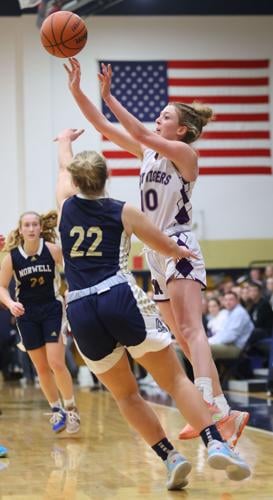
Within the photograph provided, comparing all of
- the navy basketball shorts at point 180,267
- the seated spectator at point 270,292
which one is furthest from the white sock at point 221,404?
the seated spectator at point 270,292

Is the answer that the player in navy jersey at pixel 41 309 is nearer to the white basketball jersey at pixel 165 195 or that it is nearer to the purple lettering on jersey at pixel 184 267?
the white basketball jersey at pixel 165 195

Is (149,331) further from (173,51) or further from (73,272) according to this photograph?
(173,51)

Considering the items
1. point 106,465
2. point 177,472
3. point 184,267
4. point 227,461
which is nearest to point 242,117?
point 106,465

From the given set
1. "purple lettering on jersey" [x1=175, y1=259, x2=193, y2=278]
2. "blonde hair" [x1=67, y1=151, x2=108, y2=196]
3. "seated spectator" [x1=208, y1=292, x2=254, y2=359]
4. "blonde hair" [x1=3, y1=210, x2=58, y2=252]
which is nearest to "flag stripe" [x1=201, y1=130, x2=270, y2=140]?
"seated spectator" [x1=208, y1=292, x2=254, y2=359]

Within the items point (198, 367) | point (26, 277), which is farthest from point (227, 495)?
point (26, 277)

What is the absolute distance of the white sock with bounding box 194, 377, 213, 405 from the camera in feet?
16.7

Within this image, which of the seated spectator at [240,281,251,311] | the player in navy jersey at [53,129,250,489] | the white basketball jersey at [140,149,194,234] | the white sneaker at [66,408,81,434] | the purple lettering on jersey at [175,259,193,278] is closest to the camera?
the player in navy jersey at [53,129,250,489]

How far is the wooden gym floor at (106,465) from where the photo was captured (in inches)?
186

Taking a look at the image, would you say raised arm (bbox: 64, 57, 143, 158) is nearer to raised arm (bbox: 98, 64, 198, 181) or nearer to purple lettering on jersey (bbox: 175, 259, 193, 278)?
raised arm (bbox: 98, 64, 198, 181)

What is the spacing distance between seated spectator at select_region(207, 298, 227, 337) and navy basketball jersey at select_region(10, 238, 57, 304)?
5.45m

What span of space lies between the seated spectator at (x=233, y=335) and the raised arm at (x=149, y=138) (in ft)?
24.8

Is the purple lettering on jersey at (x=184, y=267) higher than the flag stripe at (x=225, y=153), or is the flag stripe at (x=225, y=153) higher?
the purple lettering on jersey at (x=184, y=267)

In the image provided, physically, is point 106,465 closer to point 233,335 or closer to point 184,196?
point 184,196

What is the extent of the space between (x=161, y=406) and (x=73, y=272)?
607 cm
